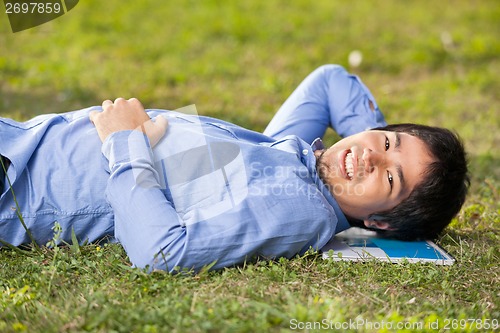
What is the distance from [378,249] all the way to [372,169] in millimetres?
392

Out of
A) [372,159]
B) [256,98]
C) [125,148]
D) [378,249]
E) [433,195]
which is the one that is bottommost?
[378,249]

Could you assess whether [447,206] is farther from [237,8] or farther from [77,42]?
[237,8]

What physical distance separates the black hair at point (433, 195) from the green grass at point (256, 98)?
0.17 metres

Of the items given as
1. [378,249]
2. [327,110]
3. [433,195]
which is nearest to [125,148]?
[378,249]

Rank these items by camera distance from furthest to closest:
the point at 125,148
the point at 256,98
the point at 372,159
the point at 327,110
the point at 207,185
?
the point at 256,98, the point at 327,110, the point at 372,159, the point at 207,185, the point at 125,148

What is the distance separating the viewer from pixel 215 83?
5988 mm

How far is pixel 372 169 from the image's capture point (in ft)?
9.53

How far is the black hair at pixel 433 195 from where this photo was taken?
3018 mm

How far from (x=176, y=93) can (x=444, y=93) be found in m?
2.63

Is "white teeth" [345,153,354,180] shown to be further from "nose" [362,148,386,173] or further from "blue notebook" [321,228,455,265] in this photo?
"blue notebook" [321,228,455,265]

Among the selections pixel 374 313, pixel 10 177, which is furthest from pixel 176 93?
pixel 374 313

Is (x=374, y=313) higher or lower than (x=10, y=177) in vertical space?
lower

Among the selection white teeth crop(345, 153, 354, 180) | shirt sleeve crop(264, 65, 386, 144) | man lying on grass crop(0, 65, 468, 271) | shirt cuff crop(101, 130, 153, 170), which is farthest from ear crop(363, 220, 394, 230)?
shirt cuff crop(101, 130, 153, 170)

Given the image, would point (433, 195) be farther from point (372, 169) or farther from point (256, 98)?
point (256, 98)
